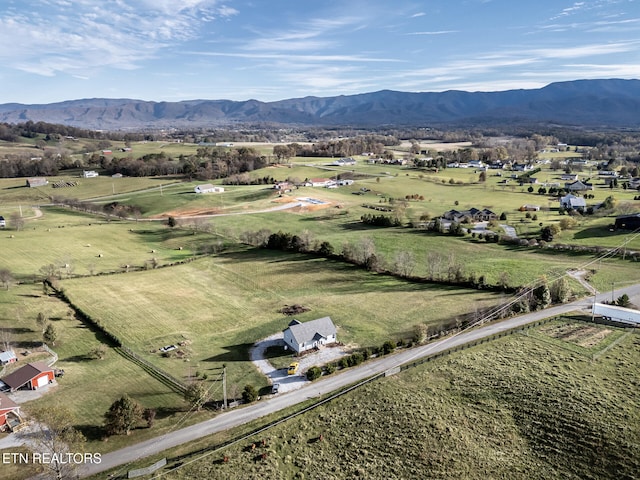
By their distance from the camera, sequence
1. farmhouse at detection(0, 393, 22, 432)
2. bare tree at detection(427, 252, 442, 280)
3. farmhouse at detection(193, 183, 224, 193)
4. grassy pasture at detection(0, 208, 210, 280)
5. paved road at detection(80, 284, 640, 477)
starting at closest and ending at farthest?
paved road at detection(80, 284, 640, 477)
farmhouse at detection(0, 393, 22, 432)
bare tree at detection(427, 252, 442, 280)
grassy pasture at detection(0, 208, 210, 280)
farmhouse at detection(193, 183, 224, 193)

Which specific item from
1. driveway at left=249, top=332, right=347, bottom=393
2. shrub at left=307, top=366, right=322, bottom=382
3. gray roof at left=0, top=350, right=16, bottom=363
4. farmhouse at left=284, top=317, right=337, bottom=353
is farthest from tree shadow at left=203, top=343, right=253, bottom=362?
gray roof at left=0, top=350, right=16, bottom=363

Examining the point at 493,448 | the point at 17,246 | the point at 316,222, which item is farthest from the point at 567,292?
the point at 17,246

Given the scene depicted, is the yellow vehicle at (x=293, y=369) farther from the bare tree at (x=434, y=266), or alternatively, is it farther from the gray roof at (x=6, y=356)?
the bare tree at (x=434, y=266)

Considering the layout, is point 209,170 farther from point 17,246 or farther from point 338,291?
point 338,291

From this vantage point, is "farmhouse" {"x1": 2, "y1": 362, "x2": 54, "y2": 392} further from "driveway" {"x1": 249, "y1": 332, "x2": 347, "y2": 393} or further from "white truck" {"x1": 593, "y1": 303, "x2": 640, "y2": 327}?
"white truck" {"x1": 593, "y1": 303, "x2": 640, "y2": 327}

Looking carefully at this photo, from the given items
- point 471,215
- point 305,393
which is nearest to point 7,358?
point 305,393

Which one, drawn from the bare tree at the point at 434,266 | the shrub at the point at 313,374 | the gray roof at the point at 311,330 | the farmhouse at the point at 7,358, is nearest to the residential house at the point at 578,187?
the bare tree at the point at 434,266
